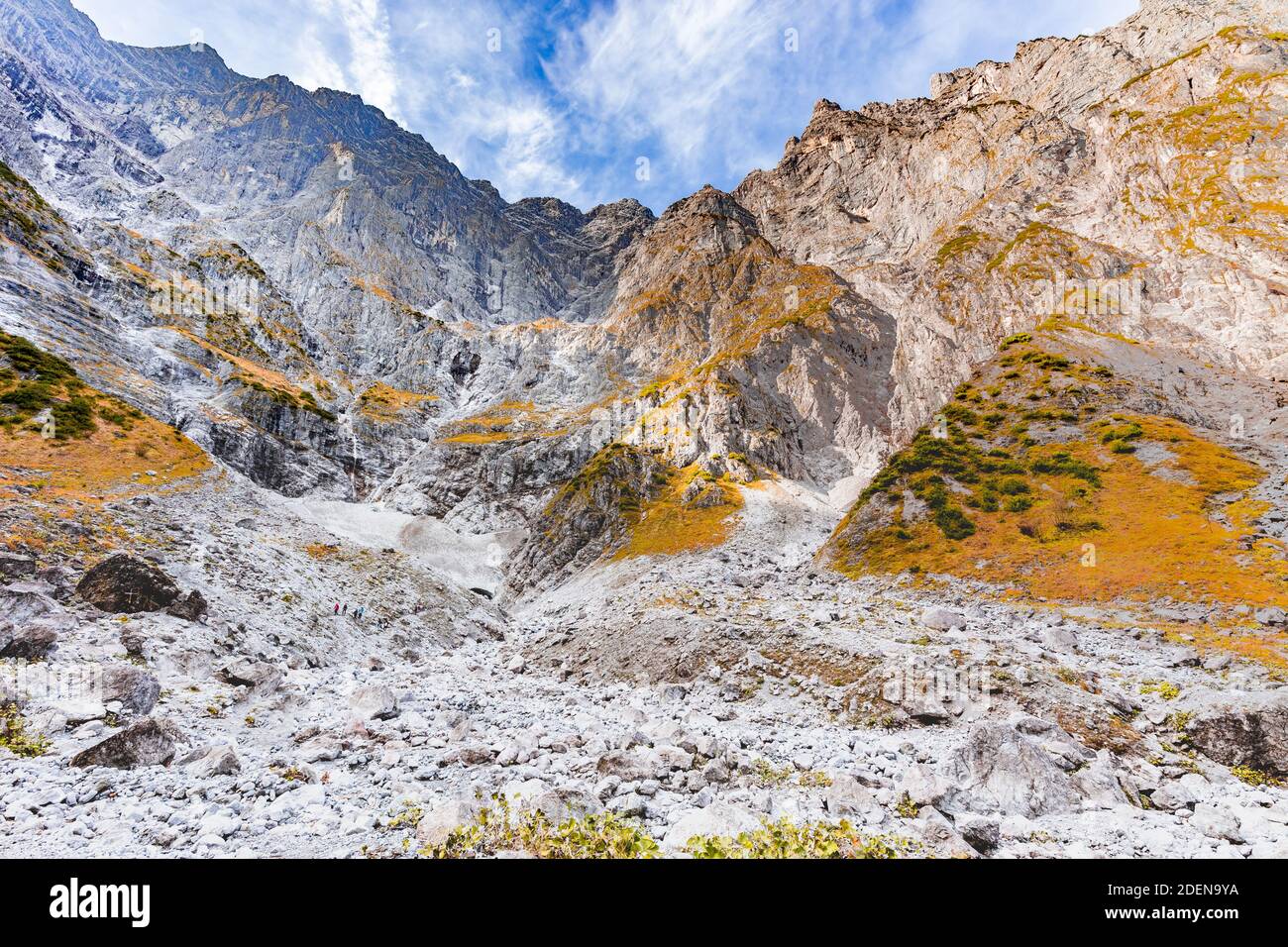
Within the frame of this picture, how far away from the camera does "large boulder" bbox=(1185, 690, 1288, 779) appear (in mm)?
14609

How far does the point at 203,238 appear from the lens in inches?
7229

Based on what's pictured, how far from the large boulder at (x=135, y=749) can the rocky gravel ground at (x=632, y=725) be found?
48 mm

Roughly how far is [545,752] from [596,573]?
5979cm

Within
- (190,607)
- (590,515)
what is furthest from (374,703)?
(590,515)

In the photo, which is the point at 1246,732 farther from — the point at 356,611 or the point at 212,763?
the point at 356,611

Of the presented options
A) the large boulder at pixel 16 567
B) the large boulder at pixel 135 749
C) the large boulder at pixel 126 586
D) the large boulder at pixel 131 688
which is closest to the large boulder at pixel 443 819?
the large boulder at pixel 135 749

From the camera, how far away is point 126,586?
2486 centimetres

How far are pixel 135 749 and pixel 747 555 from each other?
6372 cm

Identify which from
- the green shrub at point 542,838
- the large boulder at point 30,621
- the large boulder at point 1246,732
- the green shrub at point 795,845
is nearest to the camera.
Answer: the green shrub at point 795,845

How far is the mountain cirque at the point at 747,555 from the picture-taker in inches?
506

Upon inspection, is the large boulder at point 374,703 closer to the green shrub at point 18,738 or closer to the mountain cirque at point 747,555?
the mountain cirque at point 747,555

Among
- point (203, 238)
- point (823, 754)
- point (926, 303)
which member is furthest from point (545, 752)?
point (203, 238)

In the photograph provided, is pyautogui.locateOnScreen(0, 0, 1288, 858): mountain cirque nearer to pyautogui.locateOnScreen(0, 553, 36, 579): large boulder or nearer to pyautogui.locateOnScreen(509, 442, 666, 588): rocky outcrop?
pyautogui.locateOnScreen(0, 553, 36, 579): large boulder
